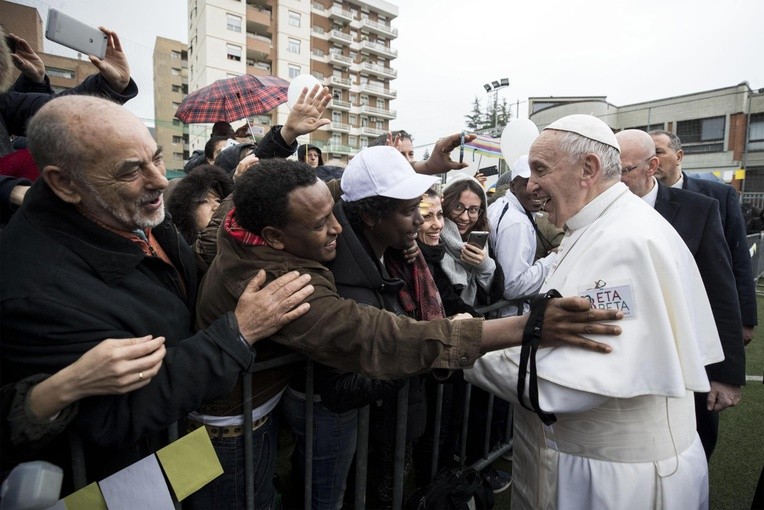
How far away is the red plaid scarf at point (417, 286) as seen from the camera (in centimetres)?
221

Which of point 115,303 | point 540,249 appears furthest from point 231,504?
point 540,249

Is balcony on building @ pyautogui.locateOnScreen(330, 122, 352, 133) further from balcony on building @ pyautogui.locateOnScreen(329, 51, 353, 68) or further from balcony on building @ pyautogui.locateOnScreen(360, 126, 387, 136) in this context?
balcony on building @ pyautogui.locateOnScreen(329, 51, 353, 68)

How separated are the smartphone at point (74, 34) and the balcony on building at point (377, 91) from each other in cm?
5742

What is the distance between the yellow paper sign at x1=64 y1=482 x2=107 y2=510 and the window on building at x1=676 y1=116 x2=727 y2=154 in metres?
33.4

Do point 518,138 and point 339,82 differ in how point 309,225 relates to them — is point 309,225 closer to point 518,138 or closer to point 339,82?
point 518,138

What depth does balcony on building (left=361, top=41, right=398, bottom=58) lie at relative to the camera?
5588cm

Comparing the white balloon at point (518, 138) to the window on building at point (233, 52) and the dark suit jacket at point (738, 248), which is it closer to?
the dark suit jacket at point (738, 248)

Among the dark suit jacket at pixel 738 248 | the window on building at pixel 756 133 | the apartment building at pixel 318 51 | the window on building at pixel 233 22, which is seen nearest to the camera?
the dark suit jacket at pixel 738 248

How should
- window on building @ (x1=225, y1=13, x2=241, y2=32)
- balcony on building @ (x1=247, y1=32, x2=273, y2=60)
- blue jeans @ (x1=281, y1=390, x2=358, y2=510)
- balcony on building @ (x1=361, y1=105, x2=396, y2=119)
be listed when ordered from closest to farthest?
blue jeans @ (x1=281, y1=390, x2=358, y2=510)
window on building @ (x1=225, y1=13, x2=241, y2=32)
balcony on building @ (x1=247, y1=32, x2=273, y2=60)
balcony on building @ (x1=361, y1=105, x2=396, y2=119)

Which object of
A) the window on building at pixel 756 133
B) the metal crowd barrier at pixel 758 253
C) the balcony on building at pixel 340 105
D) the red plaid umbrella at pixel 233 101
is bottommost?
the metal crowd barrier at pixel 758 253

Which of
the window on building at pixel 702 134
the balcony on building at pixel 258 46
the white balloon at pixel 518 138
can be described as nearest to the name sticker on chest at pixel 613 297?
the white balloon at pixel 518 138

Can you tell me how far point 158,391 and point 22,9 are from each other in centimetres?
188

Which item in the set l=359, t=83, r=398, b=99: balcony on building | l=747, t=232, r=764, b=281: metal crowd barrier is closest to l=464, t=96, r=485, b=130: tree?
l=359, t=83, r=398, b=99: balcony on building

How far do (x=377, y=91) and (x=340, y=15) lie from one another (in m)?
10.1
